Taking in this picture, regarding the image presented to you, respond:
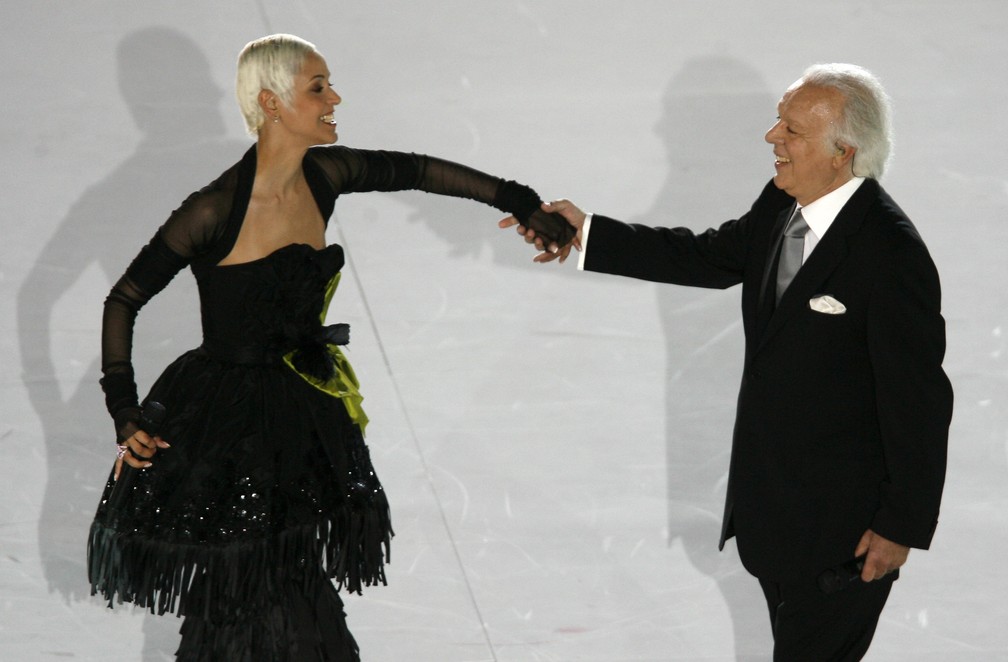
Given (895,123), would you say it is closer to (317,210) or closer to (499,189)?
(499,189)

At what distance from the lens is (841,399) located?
2.42 m

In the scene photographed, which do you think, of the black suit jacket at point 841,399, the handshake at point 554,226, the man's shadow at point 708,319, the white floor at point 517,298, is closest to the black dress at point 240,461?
the handshake at point 554,226

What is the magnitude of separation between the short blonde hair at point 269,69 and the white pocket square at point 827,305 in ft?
3.27

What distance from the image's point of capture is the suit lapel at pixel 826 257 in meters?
2.38

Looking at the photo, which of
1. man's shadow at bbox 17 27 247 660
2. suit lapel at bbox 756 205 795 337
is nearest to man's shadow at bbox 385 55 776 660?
man's shadow at bbox 17 27 247 660

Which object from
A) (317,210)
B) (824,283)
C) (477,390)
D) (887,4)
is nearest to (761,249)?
(824,283)

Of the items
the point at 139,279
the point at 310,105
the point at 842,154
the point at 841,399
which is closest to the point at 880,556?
the point at 841,399

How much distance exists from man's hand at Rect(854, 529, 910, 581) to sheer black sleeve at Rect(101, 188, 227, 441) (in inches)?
49.9

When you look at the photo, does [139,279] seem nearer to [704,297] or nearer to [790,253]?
[790,253]

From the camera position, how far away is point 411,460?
3709mm

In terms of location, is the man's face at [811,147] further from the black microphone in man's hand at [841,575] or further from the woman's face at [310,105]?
the woman's face at [310,105]

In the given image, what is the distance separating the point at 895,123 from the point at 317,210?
2361mm

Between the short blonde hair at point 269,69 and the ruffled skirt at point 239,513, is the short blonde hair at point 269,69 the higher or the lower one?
the higher one

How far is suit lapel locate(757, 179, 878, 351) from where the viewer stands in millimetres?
2381
